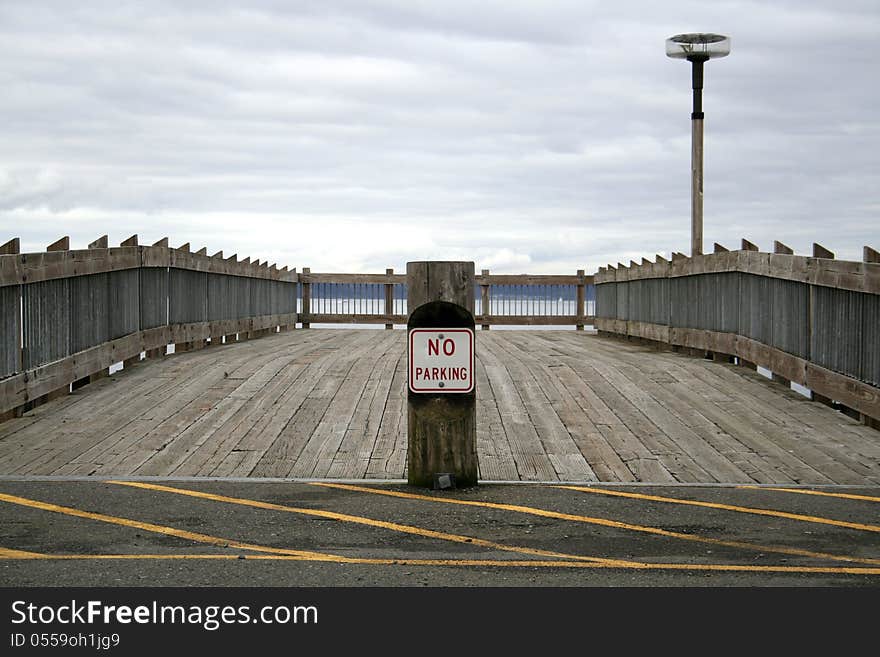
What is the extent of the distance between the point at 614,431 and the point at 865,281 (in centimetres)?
333

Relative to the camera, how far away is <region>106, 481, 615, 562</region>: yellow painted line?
23.8 ft

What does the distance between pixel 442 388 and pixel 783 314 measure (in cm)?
692

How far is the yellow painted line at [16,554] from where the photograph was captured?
7062 mm

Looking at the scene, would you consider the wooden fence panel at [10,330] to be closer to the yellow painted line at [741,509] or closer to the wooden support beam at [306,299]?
the yellow painted line at [741,509]

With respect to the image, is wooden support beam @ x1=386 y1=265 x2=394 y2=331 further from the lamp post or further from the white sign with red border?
the white sign with red border

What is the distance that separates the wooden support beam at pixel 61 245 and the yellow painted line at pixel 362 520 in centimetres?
483

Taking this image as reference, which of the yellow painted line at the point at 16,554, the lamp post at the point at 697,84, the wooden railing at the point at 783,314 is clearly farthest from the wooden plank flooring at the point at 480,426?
the lamp post at the point at 697,84

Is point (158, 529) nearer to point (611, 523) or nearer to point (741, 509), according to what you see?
point (611, 523)

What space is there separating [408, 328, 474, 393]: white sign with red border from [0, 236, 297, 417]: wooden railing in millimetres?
5129

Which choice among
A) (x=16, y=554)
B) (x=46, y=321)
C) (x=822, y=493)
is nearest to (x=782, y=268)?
(x=822, y=493)

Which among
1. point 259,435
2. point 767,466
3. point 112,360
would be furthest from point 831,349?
point 112,360

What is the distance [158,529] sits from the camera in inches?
311

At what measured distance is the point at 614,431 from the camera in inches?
452

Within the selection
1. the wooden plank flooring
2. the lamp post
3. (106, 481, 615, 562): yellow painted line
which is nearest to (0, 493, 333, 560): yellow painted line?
(106, 481, 615, 562): yellow painted line
